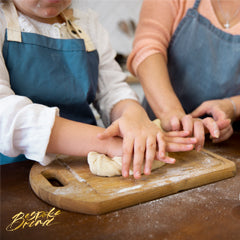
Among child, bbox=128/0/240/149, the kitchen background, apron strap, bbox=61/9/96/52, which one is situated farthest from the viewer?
the kitchen background

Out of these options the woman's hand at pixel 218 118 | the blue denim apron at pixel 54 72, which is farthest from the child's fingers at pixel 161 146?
the blue denim apron at pixel 54 72

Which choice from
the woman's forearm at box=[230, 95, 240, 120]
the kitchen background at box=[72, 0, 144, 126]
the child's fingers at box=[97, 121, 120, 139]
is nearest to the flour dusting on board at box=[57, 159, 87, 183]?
the child's fingers at box=[97, 121, 120, 139]

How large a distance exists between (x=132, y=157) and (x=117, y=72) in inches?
19.3

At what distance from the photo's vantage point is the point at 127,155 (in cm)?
65

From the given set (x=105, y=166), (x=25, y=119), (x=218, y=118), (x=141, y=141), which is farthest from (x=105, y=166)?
(x=218, y=118)

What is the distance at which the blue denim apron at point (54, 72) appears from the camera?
2.69 ft

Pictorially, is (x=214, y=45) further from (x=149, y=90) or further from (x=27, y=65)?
(x=27, y=65)

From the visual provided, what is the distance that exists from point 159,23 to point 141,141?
0.64 metres

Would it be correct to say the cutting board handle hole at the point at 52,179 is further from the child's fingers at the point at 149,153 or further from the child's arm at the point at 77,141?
the child's fingers at the point at 149,153

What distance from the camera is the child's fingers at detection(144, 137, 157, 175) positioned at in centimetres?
63

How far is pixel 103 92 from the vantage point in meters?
1.07

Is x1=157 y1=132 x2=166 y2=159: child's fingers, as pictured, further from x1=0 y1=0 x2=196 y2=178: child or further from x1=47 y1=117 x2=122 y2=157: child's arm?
x1=47 y1=117 x2=122 y2=157: child's arm

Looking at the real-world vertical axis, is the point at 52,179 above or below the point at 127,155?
below

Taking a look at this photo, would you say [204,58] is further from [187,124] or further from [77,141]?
[77,141]
